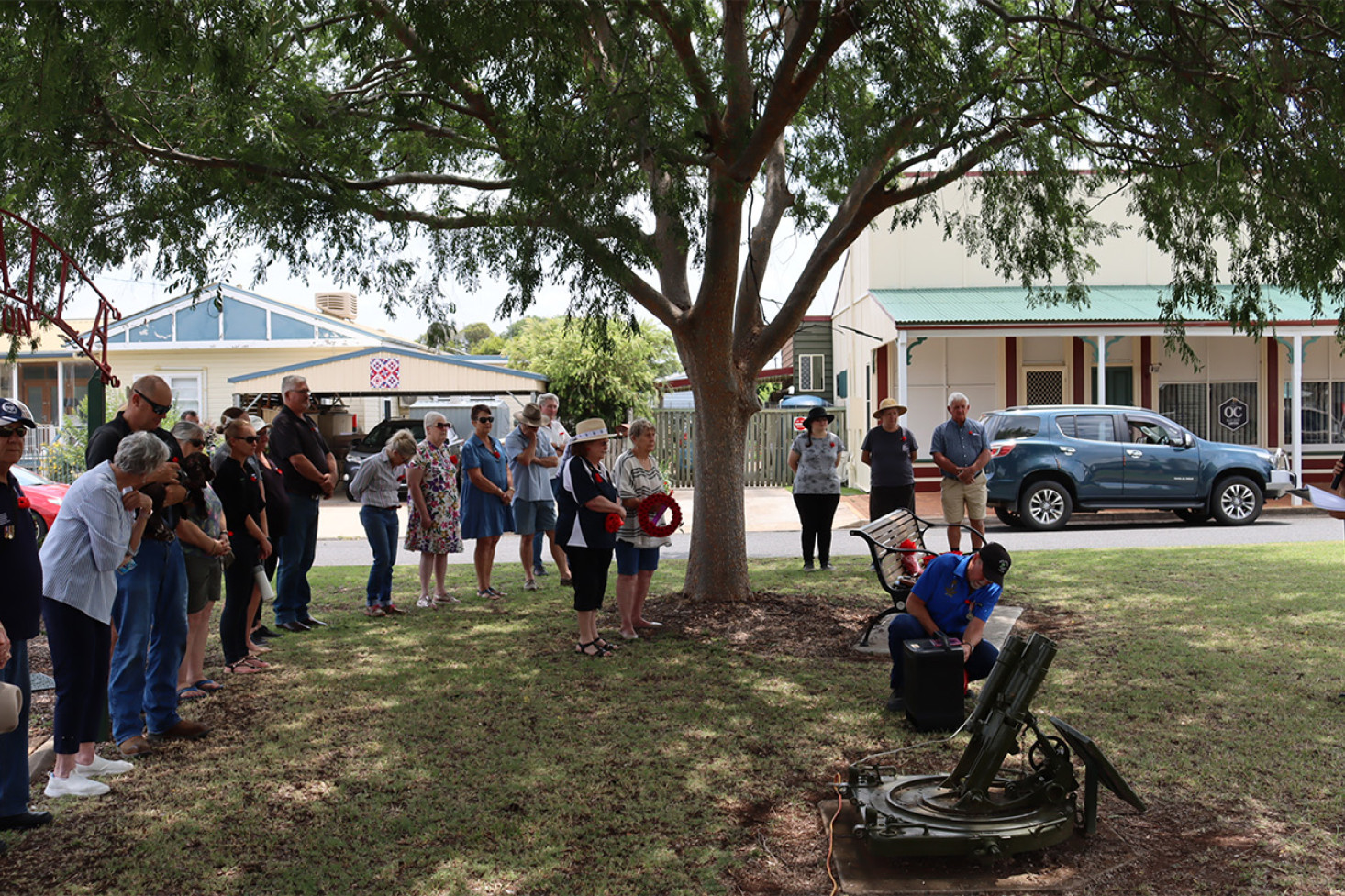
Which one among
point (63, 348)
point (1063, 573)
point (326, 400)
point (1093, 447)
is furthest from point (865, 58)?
point (63, 348)

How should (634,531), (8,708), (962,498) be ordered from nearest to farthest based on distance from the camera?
(8,708)
(634,531)
(962,498)

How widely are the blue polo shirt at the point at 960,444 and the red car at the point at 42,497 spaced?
27.6 feet

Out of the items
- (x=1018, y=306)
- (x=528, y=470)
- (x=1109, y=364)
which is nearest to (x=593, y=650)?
(x=528, y=470)

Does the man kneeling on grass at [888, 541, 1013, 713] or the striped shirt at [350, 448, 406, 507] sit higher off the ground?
the striped shirt at [350, 448, 406, 507]

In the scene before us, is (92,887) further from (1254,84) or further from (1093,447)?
(1093,447)

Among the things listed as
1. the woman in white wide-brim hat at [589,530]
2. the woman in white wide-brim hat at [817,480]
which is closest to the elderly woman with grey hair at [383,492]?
the woman in white wide-brim hat at [589,530]

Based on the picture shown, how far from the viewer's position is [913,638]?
6.16 metres

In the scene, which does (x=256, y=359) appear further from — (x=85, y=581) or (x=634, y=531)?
(x=85, y=581)

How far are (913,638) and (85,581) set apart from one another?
4203 millimetres

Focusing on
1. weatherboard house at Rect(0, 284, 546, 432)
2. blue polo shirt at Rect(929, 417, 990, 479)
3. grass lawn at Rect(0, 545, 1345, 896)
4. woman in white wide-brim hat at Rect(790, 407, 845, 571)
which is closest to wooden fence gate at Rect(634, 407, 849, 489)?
weatherboard house at Rect(0, 284, 546, 432)

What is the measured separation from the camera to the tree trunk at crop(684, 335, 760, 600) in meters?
9.53

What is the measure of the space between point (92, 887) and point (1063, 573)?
9.73m

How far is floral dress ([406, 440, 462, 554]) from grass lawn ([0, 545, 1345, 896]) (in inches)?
29.7

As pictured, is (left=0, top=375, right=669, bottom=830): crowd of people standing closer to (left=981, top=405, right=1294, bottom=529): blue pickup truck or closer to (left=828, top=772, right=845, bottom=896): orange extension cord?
(left=828, top=772, right=845, bottom=896): orange extension cord
